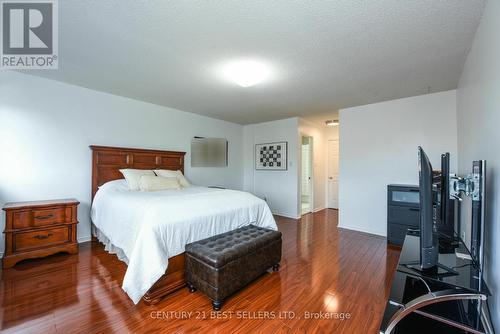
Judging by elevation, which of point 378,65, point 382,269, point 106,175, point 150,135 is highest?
point 378,65

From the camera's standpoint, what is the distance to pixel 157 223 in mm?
1926

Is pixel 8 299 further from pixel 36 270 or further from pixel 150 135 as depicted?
pixel 150 135

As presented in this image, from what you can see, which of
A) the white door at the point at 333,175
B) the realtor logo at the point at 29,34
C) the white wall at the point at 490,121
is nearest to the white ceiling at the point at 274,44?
the realtor logo at the point at 29,34

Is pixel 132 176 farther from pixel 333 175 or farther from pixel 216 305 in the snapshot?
pixel 333 175

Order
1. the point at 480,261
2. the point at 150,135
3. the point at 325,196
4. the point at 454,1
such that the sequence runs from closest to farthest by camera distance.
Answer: the point at 480,261 < the point at 454,1 < the point at 150,135 < the point at 325,196

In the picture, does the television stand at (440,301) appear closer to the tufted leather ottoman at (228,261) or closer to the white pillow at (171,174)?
the tufted leather ottoman at (228,261)

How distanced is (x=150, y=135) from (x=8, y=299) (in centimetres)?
281

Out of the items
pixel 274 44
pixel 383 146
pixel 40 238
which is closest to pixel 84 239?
pixel 40 238

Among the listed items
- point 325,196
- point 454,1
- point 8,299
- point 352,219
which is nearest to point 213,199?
point 8,299

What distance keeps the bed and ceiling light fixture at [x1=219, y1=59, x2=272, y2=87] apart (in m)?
1.50

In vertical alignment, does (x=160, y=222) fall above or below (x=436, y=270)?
above

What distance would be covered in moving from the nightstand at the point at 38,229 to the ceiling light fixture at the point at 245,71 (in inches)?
104

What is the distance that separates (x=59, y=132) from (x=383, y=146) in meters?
5.16

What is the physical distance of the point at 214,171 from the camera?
5.29 meters
